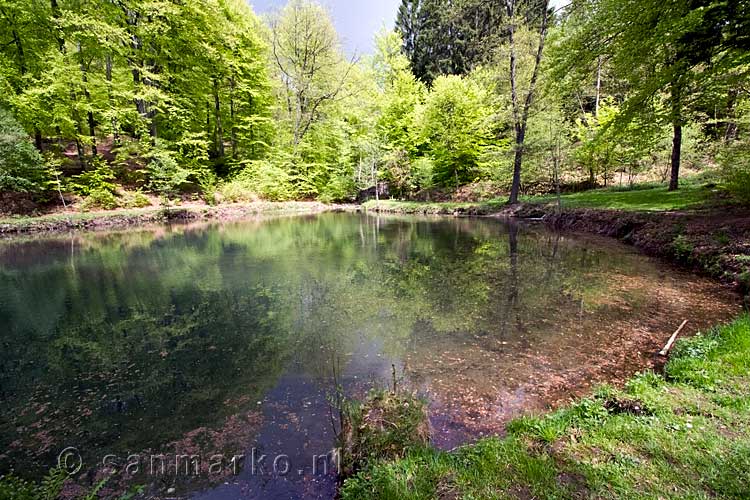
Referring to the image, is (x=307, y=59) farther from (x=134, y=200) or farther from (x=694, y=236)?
(x=694, y=236)

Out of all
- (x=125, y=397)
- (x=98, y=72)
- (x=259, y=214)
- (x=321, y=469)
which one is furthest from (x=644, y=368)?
(x=98, y=72)

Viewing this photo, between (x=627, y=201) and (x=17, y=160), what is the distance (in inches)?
1143

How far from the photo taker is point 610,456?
8.67 ft

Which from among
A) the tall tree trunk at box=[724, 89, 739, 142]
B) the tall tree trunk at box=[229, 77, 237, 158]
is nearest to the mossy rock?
the tall tree trunk at box=[724, 89, 739, 142]

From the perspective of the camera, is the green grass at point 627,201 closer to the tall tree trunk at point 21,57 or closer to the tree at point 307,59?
the tree at point 307,59

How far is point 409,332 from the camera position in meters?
6.19

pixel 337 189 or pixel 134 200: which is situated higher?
pixel 337 189

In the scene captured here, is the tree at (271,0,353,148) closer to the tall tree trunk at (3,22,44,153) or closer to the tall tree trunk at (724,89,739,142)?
the tall tree trunk at (3,22,44,153)

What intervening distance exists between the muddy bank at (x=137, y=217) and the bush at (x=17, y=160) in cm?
186

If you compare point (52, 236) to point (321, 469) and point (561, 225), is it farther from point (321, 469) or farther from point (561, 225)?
point (561, 225)

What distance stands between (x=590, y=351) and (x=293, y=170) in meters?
28.8

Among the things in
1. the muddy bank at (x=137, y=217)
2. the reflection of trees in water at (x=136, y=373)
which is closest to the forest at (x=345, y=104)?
the muddy bank at (x=137, y=217)

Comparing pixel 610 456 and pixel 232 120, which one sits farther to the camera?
pixel 232 120

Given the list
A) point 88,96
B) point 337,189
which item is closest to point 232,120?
point 88,96
